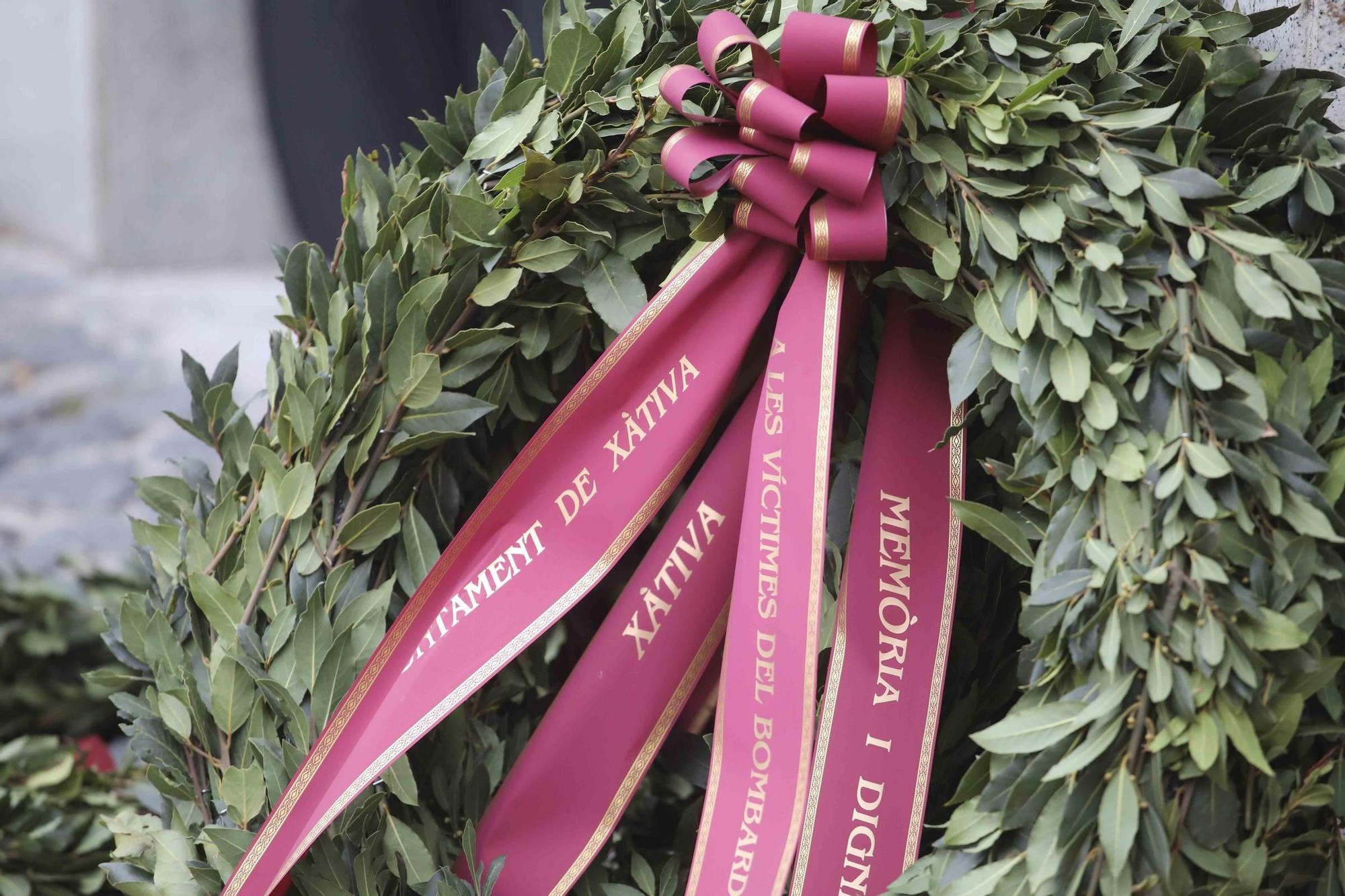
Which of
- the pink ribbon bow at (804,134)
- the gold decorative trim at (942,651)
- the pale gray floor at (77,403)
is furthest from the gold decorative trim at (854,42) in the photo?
the pale gray floor at (77,403)

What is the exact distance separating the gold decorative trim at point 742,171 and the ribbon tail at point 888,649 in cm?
15

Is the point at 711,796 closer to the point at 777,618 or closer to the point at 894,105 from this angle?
the point at 777,618

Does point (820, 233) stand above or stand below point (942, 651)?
above

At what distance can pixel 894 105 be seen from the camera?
598mm

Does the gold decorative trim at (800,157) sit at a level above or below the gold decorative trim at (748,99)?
below

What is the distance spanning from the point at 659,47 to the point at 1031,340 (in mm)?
321

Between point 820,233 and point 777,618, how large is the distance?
0.23 m

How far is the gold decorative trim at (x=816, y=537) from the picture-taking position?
62 cm

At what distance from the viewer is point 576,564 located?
70 centimetres

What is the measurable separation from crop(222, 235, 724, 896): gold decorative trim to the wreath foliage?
→ 2 centimetres

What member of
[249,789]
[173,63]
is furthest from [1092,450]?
[173,63]

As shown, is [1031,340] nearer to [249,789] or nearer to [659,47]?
[659,47]

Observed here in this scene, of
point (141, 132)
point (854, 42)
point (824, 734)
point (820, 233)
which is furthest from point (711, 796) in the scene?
point (141, 132)

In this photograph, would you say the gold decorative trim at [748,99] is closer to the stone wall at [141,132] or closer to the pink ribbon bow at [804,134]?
the pink ribbon bow at [804,134]
